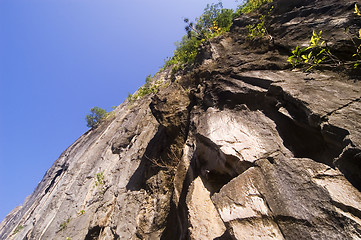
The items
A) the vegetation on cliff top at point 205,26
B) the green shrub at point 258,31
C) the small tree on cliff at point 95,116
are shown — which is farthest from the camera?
the small tree on cliff at point 95,116

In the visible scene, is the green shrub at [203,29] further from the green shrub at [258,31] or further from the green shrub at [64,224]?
the green shrub at [64,224]

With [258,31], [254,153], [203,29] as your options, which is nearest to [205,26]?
[203,29]

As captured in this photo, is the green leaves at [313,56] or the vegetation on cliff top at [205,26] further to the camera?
the vegetation on cliff top at [205,26]

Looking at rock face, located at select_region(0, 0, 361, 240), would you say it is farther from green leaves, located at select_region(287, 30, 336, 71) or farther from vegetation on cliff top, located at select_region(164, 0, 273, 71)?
vegetation on cliff top, located at select_region(164, 0, 273, 71)

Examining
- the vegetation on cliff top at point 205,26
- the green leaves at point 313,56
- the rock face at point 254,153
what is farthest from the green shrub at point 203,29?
the green leaves at point 313,56

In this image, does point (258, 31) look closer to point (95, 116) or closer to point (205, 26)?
point (205, 26)

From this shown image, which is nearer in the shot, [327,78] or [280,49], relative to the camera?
[327,78]

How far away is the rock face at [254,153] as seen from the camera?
3.44 m

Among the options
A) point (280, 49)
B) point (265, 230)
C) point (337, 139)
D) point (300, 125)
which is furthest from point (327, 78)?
point (265, 230)

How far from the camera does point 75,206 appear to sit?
12969mm

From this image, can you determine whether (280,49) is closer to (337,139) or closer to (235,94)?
(235,94)

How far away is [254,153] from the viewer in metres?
4.77

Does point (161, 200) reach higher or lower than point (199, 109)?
lower

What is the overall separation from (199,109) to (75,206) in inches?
440
